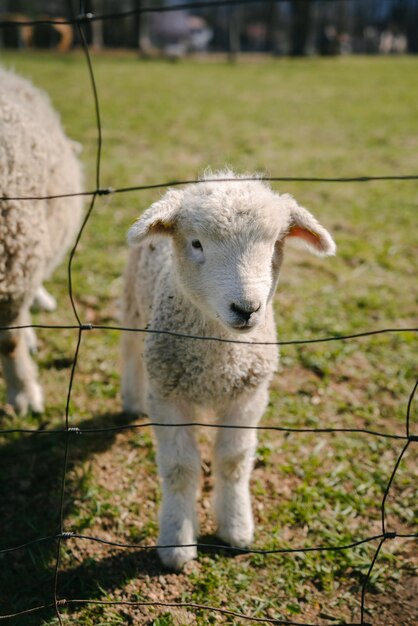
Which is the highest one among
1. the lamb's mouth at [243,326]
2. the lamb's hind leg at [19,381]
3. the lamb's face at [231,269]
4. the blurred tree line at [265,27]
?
the blurred tree line at [265,27]

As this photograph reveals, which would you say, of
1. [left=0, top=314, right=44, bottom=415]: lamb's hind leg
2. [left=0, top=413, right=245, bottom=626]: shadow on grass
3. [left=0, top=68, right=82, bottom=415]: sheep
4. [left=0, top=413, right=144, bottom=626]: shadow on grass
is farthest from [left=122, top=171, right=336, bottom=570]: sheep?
[left=0, top=314, right=44, bottom=415]: lamb's hind leg

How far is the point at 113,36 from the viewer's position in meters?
34.2

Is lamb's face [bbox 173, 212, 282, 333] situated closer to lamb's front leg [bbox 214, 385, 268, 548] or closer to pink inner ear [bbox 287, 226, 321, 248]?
pink inner ear [bbox 287, 226, 321, 248]

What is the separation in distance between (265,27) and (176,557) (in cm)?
4211

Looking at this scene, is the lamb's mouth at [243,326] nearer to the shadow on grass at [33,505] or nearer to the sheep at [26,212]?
the shadow on grass at [33,505]

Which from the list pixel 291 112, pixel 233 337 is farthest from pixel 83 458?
pixel 291 112

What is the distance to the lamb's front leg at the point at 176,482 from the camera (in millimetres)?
2980

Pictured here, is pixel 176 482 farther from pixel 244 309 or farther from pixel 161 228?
pixel 161 228

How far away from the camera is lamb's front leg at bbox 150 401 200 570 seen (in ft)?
9.78

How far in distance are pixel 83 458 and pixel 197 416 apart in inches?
37.9

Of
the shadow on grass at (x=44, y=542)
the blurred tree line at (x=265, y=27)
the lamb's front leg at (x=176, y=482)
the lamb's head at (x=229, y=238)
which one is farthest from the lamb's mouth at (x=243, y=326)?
the blurred tree line at (x=265, y=27)

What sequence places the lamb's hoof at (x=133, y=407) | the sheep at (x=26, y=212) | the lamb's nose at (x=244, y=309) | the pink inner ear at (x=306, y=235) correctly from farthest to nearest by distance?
the lamb's hoof at (x=133, y=407)
the sheep at (x=26, y=212)
the pink inner ear at (x=306, y=235)
the lamb's nose at (x=244, y=309)

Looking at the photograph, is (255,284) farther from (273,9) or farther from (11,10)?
(273,9)

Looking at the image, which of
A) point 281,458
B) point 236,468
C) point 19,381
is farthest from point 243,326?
point 19,381
